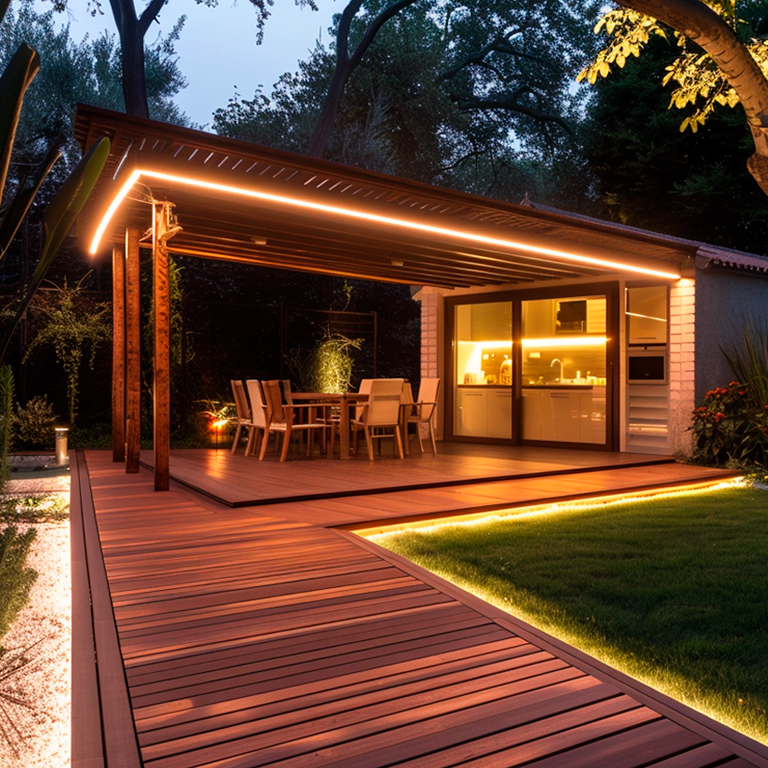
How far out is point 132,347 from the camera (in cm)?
807

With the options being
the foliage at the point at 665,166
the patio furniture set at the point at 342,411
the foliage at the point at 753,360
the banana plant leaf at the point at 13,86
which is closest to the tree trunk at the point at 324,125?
the foliage at the point at 665,166

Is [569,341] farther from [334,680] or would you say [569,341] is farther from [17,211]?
[17,211]

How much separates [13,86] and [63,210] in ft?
0.90

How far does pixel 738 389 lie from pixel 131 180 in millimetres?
7300

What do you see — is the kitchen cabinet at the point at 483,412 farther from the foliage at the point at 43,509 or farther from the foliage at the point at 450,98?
the foliage at the point at 43,509

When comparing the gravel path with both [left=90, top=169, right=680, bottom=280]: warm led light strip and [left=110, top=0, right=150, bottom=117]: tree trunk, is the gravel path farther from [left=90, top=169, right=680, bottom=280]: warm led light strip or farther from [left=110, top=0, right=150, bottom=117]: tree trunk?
[left=110, top=0, right=150, bottom=117]: tree trunk

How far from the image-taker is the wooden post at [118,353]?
8.77 m

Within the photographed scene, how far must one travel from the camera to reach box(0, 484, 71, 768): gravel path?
241 cm

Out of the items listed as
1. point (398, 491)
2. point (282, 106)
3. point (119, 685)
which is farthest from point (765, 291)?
point (282, 106)

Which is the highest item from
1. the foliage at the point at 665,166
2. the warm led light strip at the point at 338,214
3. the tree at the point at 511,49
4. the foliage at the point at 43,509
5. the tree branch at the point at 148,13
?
the tree at the point at 511,49

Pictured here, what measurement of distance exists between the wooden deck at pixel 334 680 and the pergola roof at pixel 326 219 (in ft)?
8.88

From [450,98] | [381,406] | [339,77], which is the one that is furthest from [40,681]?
[450,98]

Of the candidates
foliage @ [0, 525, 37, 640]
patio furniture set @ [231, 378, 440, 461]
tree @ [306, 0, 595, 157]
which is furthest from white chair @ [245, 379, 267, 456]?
tree @ [306, 0, 595, 157]

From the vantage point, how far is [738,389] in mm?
9414
